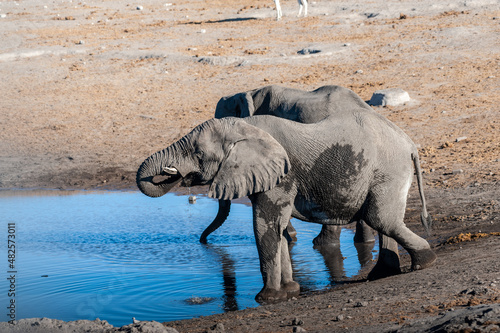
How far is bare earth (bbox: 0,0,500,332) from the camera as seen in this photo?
17.4ft

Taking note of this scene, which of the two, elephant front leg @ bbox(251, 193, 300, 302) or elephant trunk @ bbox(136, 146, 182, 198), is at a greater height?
elephant trunk @ bbox(136, 146, 182, 198)

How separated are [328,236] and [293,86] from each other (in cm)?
751

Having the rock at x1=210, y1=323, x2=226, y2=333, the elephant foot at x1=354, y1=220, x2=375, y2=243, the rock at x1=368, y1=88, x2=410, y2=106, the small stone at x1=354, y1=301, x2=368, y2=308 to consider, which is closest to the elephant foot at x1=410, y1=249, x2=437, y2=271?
the small stone at x1=354, y1=301, x2=368, y2=308

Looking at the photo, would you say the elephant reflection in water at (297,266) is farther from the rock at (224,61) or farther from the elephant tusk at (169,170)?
the rock at (224,61)

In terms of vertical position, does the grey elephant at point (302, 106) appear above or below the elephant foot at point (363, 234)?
above

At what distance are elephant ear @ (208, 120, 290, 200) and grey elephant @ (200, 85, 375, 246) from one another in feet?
6.53

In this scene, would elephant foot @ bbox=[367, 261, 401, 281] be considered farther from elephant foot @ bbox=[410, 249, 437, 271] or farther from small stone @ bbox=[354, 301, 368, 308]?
small stone @ bbox=[354, 301, 368, 308]

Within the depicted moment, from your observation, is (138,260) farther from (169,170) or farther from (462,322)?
(462,322)

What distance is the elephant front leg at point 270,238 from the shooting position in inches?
237

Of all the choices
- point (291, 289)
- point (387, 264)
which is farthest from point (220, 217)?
point (387, 264)

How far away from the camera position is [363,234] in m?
8.08

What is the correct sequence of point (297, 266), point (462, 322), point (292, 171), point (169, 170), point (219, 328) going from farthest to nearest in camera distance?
point (297, 266) < point (292, 171) < point (169, 170) < point (219, 328) < point (462, 322)

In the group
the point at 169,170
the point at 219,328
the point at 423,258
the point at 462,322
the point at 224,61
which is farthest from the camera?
the point at 224,61

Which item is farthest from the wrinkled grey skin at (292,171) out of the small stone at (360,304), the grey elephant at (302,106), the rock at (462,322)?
the rock at (462,322)
